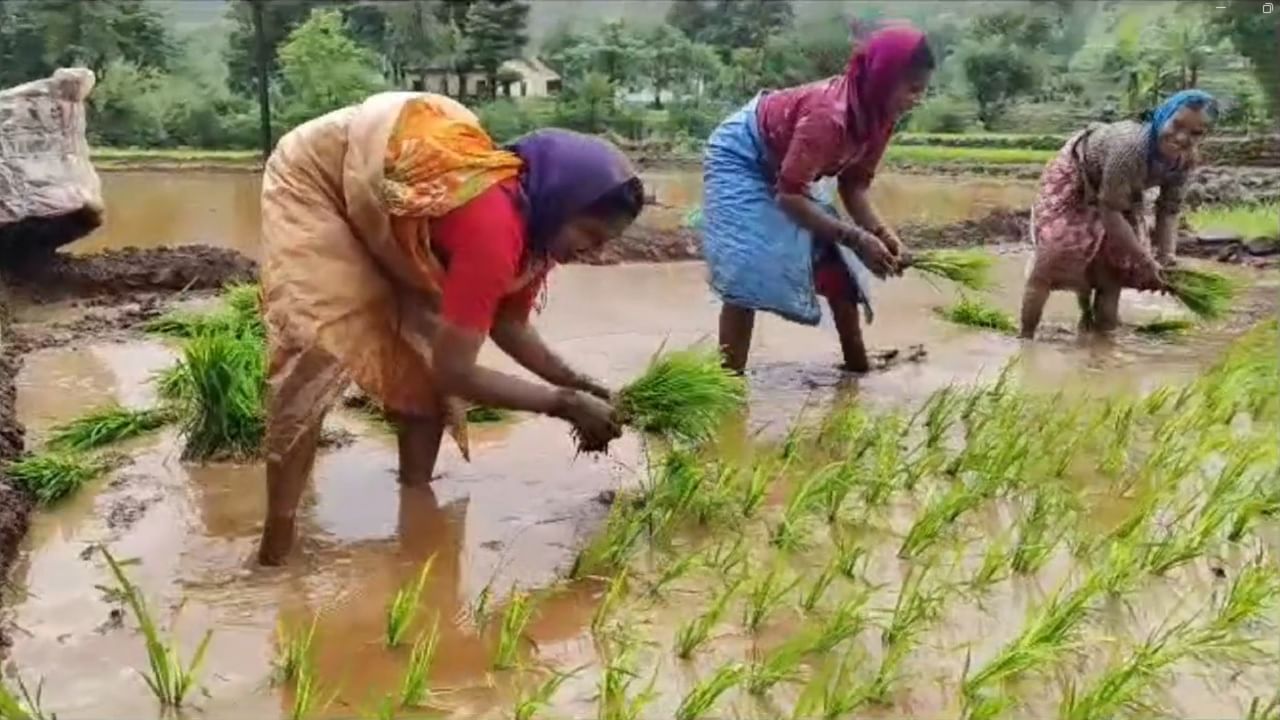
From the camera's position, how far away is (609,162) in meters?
3.16

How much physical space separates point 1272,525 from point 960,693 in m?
1.39

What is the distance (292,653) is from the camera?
8.78 ft

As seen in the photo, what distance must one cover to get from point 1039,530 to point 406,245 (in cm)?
173

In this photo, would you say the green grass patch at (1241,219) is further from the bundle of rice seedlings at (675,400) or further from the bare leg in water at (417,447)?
the bare leg in water at (417,447)

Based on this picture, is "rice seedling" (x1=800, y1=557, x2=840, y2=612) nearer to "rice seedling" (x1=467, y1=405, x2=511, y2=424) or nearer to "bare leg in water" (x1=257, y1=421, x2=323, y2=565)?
"bare leg in water" (x1=257, y1=421, x2=323, y2=565)

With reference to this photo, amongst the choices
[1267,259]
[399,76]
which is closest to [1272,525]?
[1267,259]

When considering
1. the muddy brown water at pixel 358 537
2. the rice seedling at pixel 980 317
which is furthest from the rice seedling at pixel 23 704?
the rice seedling at pixel 980 317

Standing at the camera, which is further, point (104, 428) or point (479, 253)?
point (104, 428)

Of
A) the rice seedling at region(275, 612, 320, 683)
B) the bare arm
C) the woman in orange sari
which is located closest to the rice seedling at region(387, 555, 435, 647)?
the rice seedling at region(275, 612, 320, 683)

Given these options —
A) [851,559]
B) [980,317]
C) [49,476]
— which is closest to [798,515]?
[851,559]

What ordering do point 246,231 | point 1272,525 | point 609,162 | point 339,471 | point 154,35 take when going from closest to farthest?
point 609,162
point 1272,525
point 339,471
point 246,231
point 154,35

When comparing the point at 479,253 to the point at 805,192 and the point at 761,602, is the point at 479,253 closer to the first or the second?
the point at 761,602

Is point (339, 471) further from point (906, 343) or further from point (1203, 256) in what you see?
point (1203, 256)

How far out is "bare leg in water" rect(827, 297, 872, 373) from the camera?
17.9 feet
